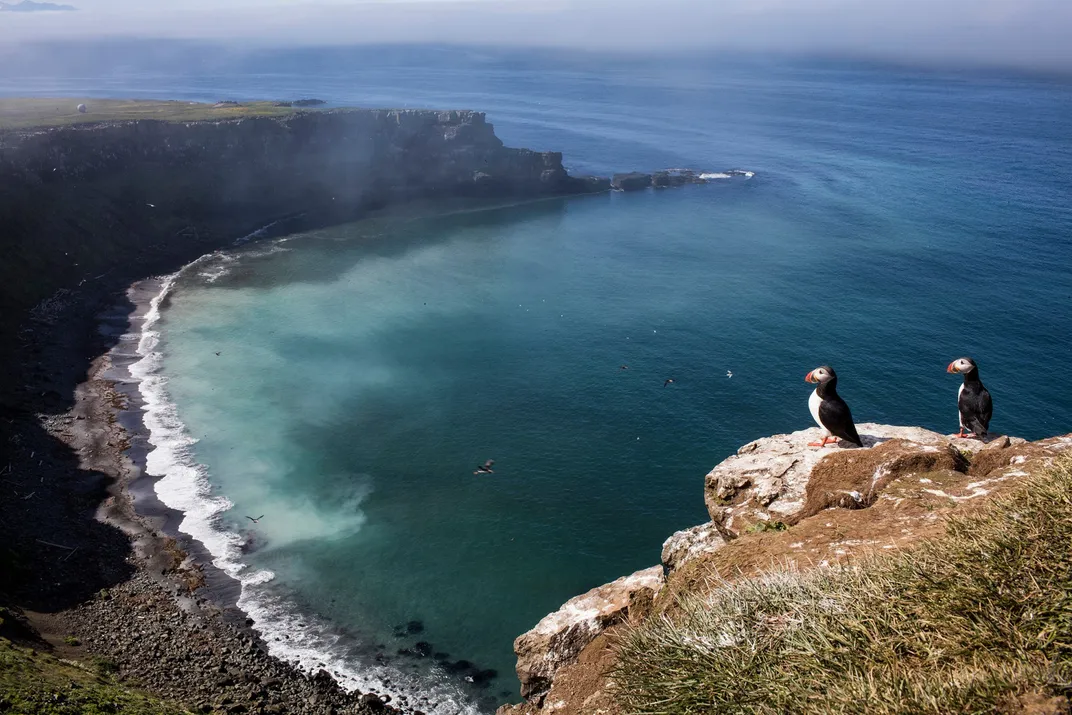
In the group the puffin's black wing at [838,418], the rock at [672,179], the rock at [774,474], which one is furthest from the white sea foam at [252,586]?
the rock at [672,179]

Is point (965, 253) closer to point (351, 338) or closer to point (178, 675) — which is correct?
point (351, 338)

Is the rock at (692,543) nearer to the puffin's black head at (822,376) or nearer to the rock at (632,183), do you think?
the puffin's black head at (822,376)

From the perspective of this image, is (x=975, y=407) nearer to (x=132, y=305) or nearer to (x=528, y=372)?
(x=528, y=372)

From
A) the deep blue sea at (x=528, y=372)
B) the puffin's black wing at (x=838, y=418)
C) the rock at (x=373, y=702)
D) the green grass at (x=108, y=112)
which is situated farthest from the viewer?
the green grass at (x=108, y=112)

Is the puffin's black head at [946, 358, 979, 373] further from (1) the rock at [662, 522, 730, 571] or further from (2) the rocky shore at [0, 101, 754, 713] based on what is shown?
(2) the rocky shore at [0, 101, 754, 713]

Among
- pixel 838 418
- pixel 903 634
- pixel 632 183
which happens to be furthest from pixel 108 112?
pixel 903 634

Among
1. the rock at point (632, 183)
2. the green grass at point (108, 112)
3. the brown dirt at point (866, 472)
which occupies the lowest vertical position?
the brown dirt at point (866, 472)
